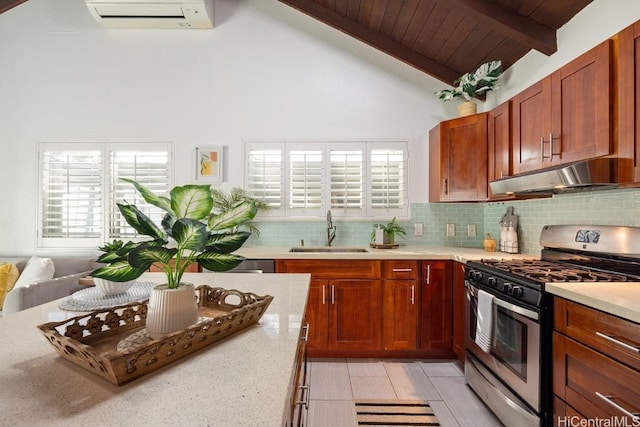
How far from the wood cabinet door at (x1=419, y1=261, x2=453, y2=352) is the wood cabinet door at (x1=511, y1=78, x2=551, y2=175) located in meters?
1.01

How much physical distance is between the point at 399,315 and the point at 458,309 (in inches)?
18.9

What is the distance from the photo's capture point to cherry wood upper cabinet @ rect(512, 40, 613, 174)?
1643 mm

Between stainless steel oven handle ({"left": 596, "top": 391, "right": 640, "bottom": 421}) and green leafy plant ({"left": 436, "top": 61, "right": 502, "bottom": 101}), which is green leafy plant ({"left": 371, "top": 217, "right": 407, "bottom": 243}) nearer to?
green leafy plant ({"left": 436, "top": 61, "right": 502, "bottom": 101})

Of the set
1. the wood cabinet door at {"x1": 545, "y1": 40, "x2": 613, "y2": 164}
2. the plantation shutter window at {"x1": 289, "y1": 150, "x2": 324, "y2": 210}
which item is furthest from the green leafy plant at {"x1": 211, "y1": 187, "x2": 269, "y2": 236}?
the wood cabinet door at {"x1": 545, "y1": 40, "x2": 613, "y2": 164}

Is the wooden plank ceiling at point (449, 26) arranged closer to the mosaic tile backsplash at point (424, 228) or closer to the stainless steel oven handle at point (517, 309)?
the mosaic tile backsplash at point (424, 228)

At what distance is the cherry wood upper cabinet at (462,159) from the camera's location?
2.80 m

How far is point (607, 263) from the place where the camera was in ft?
5.98

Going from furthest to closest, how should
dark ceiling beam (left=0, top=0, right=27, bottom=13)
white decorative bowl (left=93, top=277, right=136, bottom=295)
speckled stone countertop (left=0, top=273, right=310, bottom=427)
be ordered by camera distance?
dark ceiling beam (left=0, top=0, right=27, bottom=13)
white decorative bowl (left=93, top=277, right=136, bottom=295)
speckled stone countertop (left=0, top=273, right=310, bottom=427)

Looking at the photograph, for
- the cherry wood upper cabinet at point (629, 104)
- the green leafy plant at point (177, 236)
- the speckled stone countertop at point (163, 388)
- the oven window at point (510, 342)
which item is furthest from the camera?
the oven window at point (510, 342)

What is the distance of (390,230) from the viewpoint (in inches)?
125

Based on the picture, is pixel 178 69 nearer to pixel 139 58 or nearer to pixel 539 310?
pixel 139 58

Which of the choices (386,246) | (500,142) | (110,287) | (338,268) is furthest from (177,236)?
(500,142)

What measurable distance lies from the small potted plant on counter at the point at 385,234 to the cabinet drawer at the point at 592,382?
173cm

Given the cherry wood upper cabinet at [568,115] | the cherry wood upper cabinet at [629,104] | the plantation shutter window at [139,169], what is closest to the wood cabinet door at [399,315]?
the cherry wood upper cabinet at [568,115]
